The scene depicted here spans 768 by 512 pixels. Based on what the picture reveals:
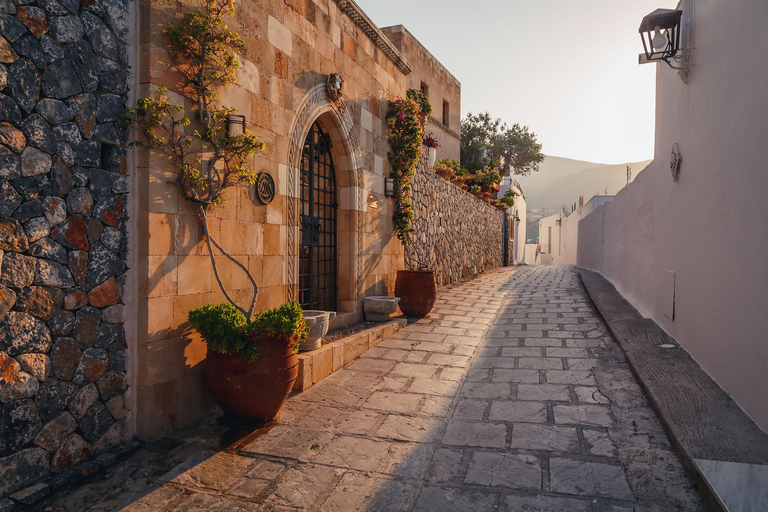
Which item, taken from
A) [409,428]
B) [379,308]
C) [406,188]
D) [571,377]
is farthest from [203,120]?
[406,188]

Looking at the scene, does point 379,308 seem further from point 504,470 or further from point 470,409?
Result: point 504,470

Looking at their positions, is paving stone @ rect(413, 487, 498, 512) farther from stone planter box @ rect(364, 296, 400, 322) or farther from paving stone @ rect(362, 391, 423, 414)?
stone planter box @ rect(364, 296, 400, 322)

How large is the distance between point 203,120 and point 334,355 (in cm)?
250

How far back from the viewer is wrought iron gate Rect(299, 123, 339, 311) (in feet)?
18.5

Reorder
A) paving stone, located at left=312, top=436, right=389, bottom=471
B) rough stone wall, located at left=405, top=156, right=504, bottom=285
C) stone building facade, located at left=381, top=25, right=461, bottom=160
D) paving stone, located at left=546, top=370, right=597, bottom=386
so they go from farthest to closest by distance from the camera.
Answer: stone building facade, located at left=381, top=25, right=461, bottom=160 < rough stone wall, located at left=405, top=156, right=504, bottom=285 < paving stone, located at left=546, top=370, right=597, bottom=386 < paving stone, located at left=312, top=436, right=389, bottom=471

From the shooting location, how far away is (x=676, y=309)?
4996 mm

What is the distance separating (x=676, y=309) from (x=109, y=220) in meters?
5.39

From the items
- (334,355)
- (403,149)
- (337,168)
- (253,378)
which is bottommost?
(334,355)

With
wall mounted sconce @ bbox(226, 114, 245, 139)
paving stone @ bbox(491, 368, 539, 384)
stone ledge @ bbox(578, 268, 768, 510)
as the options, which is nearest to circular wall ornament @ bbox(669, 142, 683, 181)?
stone ledge @ bbox(578, 268, 768, 510)

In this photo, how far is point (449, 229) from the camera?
461 inches

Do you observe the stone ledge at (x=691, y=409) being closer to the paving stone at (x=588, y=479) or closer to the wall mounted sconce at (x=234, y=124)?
the paving stone at (x=588, y=479)

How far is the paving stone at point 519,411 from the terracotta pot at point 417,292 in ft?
11.4

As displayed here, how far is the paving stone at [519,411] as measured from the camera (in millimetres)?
3445

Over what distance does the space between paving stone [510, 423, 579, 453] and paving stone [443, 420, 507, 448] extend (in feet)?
0.29
